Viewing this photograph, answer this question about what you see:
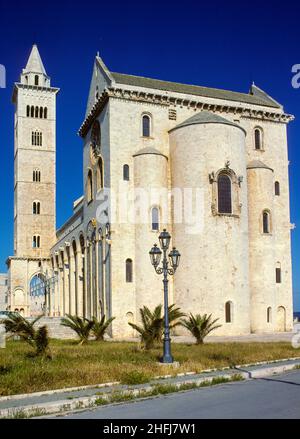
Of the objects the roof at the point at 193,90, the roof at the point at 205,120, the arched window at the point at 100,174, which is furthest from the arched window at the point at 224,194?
the arched window at the point at 100,174

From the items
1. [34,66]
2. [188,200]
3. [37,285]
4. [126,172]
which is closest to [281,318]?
[188,200]

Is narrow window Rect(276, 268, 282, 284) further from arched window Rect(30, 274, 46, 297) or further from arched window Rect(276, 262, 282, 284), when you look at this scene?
arched window Rect(30, 274, 46, 297)

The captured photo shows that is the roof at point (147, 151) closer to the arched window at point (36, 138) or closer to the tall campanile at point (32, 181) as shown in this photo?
the tall campanile at point (32, 181)

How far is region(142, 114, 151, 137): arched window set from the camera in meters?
36.5

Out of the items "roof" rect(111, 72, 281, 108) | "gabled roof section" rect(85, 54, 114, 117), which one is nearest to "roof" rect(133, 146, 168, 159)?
"roof" rect(111, 72, 281, 108)

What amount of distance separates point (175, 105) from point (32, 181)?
102 ft

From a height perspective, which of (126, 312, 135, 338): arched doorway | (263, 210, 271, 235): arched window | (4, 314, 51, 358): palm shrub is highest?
(263, 210, 271, 235): arched window

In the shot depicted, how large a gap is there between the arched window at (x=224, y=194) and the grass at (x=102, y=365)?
16.0 meters

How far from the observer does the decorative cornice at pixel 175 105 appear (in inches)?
1410

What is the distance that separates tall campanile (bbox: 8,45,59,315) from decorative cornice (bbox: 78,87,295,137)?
23305 millimetres

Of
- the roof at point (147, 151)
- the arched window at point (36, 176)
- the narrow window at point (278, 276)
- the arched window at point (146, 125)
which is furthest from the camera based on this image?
the arched window at point (36, 176)

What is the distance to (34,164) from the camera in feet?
212
